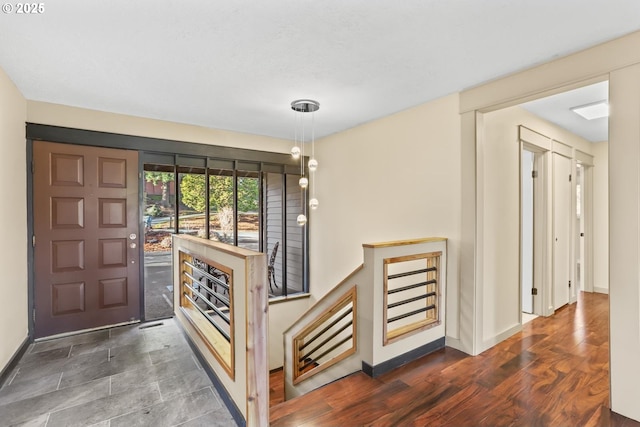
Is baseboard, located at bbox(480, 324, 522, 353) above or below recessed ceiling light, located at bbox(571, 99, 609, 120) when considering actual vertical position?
below

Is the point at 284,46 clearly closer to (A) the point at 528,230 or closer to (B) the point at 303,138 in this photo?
(B) the point at 303,138

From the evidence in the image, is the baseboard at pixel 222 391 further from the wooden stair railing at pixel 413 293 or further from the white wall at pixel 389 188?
the white wall at pixel 389 188

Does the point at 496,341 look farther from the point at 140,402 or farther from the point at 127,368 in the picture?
the point at 127,368

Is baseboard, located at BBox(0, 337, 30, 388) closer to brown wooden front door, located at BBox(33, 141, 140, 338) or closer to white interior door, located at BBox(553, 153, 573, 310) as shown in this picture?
brown wooden front door, located at BBox(33, 141, 140, 338)

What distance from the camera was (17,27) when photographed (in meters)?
2.01

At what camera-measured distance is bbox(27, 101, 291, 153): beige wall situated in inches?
133

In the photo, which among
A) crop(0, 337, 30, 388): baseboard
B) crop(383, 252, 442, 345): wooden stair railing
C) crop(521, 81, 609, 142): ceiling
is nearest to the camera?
crop(0, 337, 30, 388): baseboard

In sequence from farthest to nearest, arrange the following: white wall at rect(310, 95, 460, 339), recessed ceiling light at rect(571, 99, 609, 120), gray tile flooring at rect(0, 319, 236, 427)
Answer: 1. recessed ceiling light at rect(571, 99, 609, 120)
2. white wall at rect(310, 95, 460, 339)
3. gray tile flooring at rect(0, 319, 236, 427)

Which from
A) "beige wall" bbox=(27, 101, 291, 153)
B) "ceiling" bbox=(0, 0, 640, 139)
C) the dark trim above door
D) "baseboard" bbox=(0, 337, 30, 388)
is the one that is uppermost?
"ceiling" bbox=(0, 0, 640, 139)

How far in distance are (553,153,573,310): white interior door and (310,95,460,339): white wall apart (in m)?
2.07

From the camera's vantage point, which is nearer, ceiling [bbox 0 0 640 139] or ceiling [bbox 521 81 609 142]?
ceiling [bbox 0 0 640 139]

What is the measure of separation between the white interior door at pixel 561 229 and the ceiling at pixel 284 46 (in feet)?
7.98

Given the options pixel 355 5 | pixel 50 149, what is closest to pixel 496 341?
pixel 355 5

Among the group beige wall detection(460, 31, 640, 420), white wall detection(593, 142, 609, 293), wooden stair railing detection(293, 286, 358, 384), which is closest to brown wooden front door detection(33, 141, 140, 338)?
wooden stair railing detection(293, 286, 358, 384)
